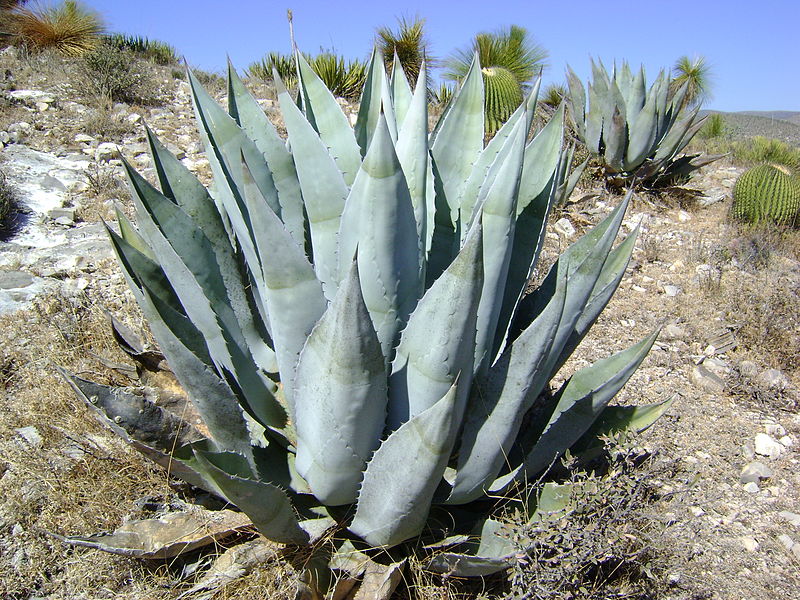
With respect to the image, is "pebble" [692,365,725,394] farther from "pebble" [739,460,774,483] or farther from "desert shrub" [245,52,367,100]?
"desert shrub" [245,52,367,100]

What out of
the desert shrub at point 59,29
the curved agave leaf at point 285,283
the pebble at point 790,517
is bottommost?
the pebble at point 790,517

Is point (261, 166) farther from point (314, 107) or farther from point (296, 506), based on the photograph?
point (296, 506)

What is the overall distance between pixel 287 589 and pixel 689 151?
11485mm

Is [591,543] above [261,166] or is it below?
below

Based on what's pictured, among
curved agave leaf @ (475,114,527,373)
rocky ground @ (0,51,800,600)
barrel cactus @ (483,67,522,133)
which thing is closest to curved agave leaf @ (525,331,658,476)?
curved agave leaf @ (475,114,527,373)

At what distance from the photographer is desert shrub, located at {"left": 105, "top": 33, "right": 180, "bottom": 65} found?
35.0ft

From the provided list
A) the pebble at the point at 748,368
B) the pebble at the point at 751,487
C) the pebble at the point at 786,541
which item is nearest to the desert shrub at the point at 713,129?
the pebble at the point at 748,368

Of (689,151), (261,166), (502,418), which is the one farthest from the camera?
(689,151)

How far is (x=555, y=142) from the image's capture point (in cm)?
179

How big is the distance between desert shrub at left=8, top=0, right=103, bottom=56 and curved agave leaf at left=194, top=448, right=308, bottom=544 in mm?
10518

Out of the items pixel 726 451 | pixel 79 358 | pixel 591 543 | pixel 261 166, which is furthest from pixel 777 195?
pixel 79 358

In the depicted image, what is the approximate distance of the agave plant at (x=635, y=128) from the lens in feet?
19.8

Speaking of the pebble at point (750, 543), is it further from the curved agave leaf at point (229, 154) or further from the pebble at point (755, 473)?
the curved agave leaf at point (229, 154)

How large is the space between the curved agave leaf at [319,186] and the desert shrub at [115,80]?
21.4 ft
